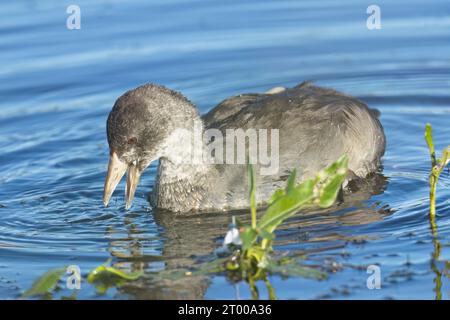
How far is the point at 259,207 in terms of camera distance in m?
8.09

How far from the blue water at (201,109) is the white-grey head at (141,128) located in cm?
47

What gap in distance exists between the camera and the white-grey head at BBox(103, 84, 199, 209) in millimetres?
7785

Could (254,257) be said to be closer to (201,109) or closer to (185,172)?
(185,172)

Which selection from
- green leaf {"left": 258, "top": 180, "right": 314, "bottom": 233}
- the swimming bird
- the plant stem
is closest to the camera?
green leaf {"left": 258, "top": 180, "right": 314, "bottom": 233}

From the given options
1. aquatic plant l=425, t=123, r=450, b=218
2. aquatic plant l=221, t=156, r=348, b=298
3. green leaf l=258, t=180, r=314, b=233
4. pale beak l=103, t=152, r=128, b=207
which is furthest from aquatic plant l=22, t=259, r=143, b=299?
aquatic plant l=425, t=123, r=450, b=218

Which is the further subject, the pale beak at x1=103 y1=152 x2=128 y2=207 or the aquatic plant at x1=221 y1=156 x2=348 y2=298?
the pale beak at x1=103 y1=152 x2=128 y2=207

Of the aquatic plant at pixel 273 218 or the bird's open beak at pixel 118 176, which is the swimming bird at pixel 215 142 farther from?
the aquatic plant at pixel 273 218

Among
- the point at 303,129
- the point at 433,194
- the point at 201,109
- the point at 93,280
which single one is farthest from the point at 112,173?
the point at 201,109

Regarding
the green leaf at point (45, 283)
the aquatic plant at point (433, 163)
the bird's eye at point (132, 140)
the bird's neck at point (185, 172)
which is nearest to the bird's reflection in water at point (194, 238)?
the bird's neck at point (185, 172)

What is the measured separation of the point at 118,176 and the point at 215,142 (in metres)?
0.90

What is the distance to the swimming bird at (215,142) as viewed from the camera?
7.90m

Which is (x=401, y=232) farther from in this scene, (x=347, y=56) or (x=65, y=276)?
(x=347, y=56)

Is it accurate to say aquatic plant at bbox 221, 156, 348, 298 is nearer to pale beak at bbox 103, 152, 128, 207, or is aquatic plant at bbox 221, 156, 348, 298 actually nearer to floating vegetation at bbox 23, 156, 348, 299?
floating vegetation at bbox 23, 156, 348, 299

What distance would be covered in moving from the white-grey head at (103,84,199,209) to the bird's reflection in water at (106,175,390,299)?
0.47 metres
